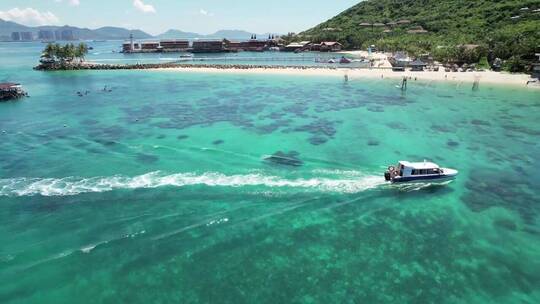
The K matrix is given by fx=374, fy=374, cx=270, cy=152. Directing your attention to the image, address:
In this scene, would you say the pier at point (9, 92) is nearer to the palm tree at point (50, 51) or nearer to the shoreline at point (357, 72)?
the shoreline at point (357, 72)

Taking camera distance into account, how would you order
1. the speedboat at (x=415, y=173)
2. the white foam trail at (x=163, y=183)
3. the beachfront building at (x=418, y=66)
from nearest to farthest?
the white foam trail at (x=163, y=183) < the speedboat at (x=415, y=173) < the beachfront building at (x=418, y=66)

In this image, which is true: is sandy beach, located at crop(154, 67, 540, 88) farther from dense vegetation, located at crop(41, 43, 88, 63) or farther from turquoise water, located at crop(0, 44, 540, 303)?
dense vegetation, located at crop(41, 43, 88, 63)

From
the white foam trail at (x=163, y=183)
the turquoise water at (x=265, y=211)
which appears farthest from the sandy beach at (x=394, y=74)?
the white foam trail at (x=163, y=183)

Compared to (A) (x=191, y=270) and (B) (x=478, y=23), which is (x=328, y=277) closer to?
(A) (x=191, y=270)

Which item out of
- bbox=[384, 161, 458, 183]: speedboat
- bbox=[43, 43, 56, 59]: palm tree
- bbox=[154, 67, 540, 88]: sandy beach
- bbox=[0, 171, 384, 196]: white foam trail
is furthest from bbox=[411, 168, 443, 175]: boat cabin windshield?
bbox=[43, 43, 56, 59]: palm tree

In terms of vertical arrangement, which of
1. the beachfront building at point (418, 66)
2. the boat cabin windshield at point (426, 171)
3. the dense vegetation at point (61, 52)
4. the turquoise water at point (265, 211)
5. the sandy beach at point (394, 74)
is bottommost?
the turquoise water at point (265, 211)

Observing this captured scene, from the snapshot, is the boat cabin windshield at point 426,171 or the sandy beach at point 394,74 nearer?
the boat cabin windshield at point 426,171

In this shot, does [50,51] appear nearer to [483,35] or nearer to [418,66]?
[418,66]
